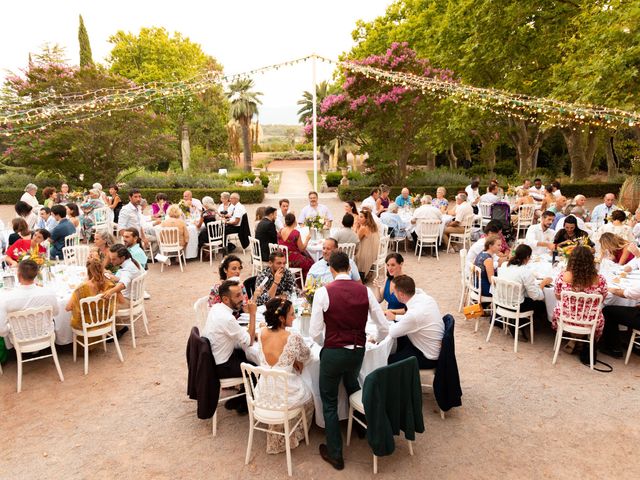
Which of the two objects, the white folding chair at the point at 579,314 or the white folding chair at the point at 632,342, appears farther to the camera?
the white folding chair at the point at 632,342

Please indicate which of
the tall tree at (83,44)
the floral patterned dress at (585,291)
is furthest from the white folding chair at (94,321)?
the tall tree at (83,44)

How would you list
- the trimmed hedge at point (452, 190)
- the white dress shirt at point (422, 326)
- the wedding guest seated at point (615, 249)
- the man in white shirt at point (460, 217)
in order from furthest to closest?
the trimmed hedge at point (452, 190) → the man in white shirt at point (460, 217) → the wedding guest seated at point (615, 249) → the white dress shirt at point (422, 326)

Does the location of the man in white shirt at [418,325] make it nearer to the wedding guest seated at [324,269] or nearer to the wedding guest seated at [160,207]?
the wedding guest seated at [324,269]

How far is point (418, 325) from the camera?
4086 mm

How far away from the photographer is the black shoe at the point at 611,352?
5.39 meters

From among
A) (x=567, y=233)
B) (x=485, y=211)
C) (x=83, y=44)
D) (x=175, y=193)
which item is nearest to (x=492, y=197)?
(x=485, y=211)

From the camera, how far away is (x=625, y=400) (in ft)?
14.8

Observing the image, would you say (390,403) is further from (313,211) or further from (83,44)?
(83,44)

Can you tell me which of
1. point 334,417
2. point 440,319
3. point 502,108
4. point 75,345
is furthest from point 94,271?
point 502,108

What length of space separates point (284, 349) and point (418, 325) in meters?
1.28

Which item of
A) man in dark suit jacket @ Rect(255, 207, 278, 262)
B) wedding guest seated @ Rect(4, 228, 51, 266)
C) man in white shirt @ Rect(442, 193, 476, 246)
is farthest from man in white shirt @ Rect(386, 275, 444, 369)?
man in white shirt @ Rect(442, 193, 476, 246)

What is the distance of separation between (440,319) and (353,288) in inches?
45.1

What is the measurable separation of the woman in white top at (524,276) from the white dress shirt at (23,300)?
525cm

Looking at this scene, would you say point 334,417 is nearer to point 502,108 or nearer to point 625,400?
point 625,400
